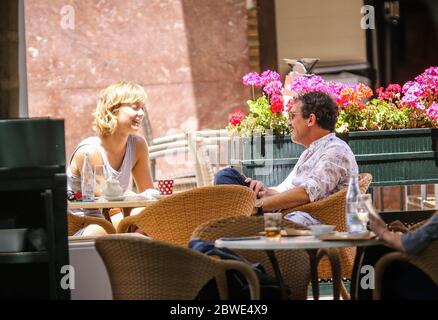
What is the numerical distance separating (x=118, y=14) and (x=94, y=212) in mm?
3021

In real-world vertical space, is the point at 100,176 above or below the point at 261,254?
above

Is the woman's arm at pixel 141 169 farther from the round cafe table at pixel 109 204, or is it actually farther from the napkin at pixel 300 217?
the napkin at pixel 300 217

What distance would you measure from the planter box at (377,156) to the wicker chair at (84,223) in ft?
3.65

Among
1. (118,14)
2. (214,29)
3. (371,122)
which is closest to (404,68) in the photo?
(214,29)

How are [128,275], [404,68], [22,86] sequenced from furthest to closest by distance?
[404,68]
[22,86]
[128,275]

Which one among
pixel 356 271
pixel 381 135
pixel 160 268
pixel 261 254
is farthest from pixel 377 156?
pixel 160 268

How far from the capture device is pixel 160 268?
4.46 metres

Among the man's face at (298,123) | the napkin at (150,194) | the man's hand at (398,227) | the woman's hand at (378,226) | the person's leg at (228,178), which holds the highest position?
the man's face at (298,123)

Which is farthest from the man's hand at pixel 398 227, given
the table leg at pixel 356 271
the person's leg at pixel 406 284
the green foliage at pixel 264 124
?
the green foliage at pixel 264 124

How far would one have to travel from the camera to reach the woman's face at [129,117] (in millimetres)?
7336

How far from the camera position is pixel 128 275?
4.49m

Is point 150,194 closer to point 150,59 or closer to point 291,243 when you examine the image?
point 291,243

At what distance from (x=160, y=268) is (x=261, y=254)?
87 centimetres
